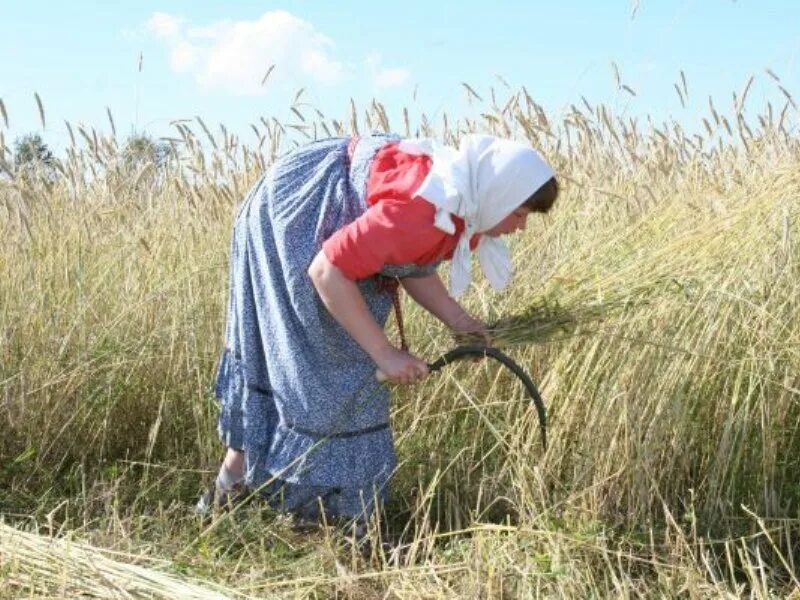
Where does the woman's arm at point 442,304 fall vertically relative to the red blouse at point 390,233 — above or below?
below

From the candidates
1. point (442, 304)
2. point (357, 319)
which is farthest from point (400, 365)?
point (442, 304)

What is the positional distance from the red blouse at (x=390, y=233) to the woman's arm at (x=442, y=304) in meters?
0.19

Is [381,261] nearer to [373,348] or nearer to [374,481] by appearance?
[373,348]

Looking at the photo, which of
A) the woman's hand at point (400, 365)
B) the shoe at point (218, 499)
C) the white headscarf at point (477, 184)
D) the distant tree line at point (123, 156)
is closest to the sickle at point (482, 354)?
the woman's hand at point (400, 365)

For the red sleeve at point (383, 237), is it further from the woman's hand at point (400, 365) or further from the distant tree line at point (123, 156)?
the distant tree line at point (123, 156)

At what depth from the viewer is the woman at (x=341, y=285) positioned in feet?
7.34

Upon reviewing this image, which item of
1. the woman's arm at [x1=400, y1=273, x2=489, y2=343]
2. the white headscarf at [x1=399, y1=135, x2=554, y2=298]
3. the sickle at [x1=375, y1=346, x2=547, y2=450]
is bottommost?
the sickle at [x1=375, y1=346, x2=547, y2=450]

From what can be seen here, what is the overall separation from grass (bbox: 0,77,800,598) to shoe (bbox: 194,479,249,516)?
0.04 metres

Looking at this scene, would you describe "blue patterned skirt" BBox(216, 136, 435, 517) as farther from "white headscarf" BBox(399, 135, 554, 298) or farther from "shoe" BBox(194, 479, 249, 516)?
"white headscarf" BBox(399, 135, 554, 298)

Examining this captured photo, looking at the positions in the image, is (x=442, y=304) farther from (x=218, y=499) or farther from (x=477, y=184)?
(x=218, y=499)

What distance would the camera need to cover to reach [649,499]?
2.53 m

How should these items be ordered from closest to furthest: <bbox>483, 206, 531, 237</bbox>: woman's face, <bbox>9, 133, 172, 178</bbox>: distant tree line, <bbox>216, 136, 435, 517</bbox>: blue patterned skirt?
1. <bbox>483, 206, 531, 237</bbox>: woman's face
2. <bbox>216, 136, 435, 517</bbox>: blue patterned skirt
3. <bbox>9, 133, 172, 178</bbox>: distant tree line

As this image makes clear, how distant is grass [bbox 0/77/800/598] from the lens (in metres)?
2.36

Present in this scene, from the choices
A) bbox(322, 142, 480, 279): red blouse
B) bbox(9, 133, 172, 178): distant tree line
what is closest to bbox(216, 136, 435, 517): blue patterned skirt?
bbox(322, 142, 480, 279): red blouse
